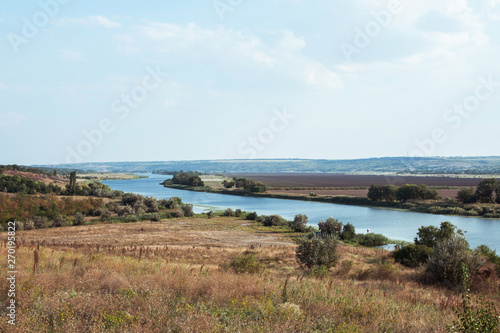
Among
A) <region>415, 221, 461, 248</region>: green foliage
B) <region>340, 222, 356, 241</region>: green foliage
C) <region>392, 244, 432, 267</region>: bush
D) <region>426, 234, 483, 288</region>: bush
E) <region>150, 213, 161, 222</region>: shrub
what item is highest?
<region>426, 234, 483, 288</region>: bush

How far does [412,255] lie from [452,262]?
8676 mm

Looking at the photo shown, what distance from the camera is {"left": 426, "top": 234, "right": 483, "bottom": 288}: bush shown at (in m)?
13.7

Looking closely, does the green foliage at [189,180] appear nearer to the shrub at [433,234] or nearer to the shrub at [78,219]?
the shrub at [78,219]

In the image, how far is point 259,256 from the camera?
75.6ft

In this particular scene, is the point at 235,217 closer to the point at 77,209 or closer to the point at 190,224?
the point at 190,224

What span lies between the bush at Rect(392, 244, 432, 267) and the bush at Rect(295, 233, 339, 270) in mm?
6336

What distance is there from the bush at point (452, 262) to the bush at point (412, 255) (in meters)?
7.04

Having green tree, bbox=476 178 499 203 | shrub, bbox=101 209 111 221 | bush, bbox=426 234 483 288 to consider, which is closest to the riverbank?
green tree, bbox=476 178 499 203

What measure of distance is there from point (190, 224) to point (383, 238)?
2389 cm

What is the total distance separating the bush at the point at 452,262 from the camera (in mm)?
13727

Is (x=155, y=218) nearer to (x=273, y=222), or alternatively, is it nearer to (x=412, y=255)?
(x=273, y=222)

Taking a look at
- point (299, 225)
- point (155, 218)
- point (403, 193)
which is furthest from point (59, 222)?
point (403, 193)

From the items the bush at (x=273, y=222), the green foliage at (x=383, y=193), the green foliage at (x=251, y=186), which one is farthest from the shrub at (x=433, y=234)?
the green foliage at (x=251, y=186)

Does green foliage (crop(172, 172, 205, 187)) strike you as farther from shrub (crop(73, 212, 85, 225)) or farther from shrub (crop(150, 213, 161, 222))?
shrub (crop(73, 212, 85, 225))
